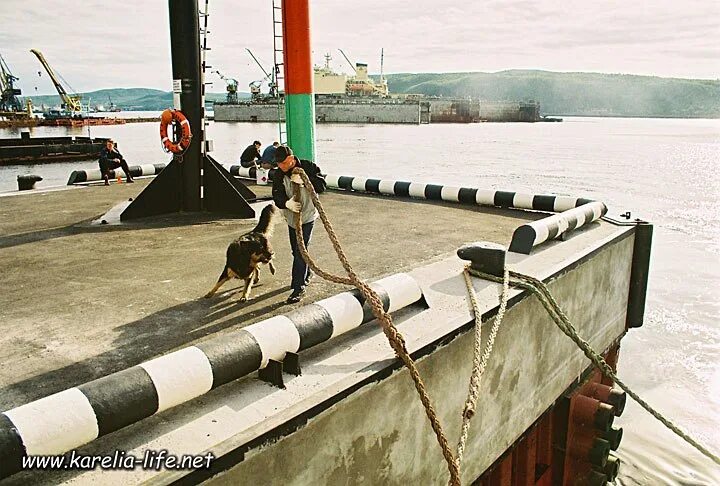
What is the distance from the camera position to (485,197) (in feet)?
44.5

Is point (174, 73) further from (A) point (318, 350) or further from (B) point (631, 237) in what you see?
(B) point (631, 237)

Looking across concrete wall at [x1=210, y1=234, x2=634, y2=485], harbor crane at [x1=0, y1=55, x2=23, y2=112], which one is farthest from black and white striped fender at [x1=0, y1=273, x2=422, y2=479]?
harbor crane at [x1=0, y1=55, x2=23, y2=112]

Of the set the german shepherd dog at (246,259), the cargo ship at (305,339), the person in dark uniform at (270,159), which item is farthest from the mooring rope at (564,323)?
the person in dark uniform at (270,159)

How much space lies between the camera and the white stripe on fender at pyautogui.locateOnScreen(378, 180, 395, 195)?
15344mm

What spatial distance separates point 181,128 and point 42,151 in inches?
1770

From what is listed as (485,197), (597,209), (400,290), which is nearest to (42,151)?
(485,197)

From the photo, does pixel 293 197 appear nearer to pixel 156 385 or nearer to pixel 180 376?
pixel 180 376

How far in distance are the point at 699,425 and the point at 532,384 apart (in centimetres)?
1044

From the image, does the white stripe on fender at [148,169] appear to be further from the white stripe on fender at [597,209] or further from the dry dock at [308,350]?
the white stripe on fender at [597,209]

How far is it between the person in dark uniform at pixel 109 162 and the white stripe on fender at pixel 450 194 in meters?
9.57

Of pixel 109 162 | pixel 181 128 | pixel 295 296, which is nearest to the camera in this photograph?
pixel 295 296

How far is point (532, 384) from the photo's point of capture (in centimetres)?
720

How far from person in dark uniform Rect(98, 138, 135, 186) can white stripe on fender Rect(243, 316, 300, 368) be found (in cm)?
1396

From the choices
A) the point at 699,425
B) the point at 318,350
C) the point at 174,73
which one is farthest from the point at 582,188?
the point at 318,350
